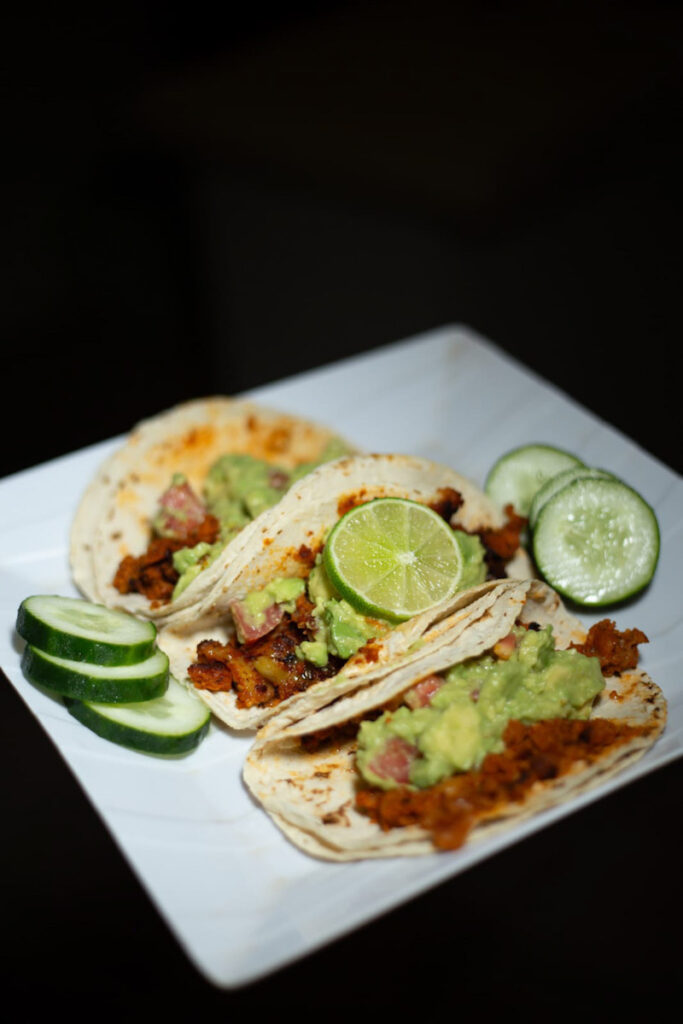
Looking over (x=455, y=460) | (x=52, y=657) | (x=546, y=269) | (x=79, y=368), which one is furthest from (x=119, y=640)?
(x=546, y=269)

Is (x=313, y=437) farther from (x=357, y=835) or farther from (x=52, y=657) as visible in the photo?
(x=357, y=835)

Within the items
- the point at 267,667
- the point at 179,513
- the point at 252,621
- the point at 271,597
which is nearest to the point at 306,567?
the point at 271,597

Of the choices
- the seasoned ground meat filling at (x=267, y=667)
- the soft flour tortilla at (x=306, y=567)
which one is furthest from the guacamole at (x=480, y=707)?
the seasoned ground meat filling at (x=267, y=667)

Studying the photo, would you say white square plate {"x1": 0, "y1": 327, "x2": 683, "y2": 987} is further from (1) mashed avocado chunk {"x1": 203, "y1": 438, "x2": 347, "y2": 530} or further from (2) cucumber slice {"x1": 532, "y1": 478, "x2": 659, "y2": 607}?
(1) mashed avocado chunk {"x1": 203, "y1": 438, "x2": 347, "y2": 530}

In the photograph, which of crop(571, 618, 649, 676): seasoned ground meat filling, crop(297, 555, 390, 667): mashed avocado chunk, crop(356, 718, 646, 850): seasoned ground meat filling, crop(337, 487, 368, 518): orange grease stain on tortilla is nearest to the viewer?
crop(356, 718, 646, 850): seasoned ground meat filling

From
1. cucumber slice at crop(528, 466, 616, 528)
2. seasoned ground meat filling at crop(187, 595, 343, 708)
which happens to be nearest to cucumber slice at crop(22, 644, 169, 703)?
seasoned ground meat filling at crop(187, 595, 343, 708)

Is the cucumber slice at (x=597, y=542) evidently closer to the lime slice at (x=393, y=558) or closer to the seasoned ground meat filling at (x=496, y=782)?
the lime slice at (x=393, y=558)
